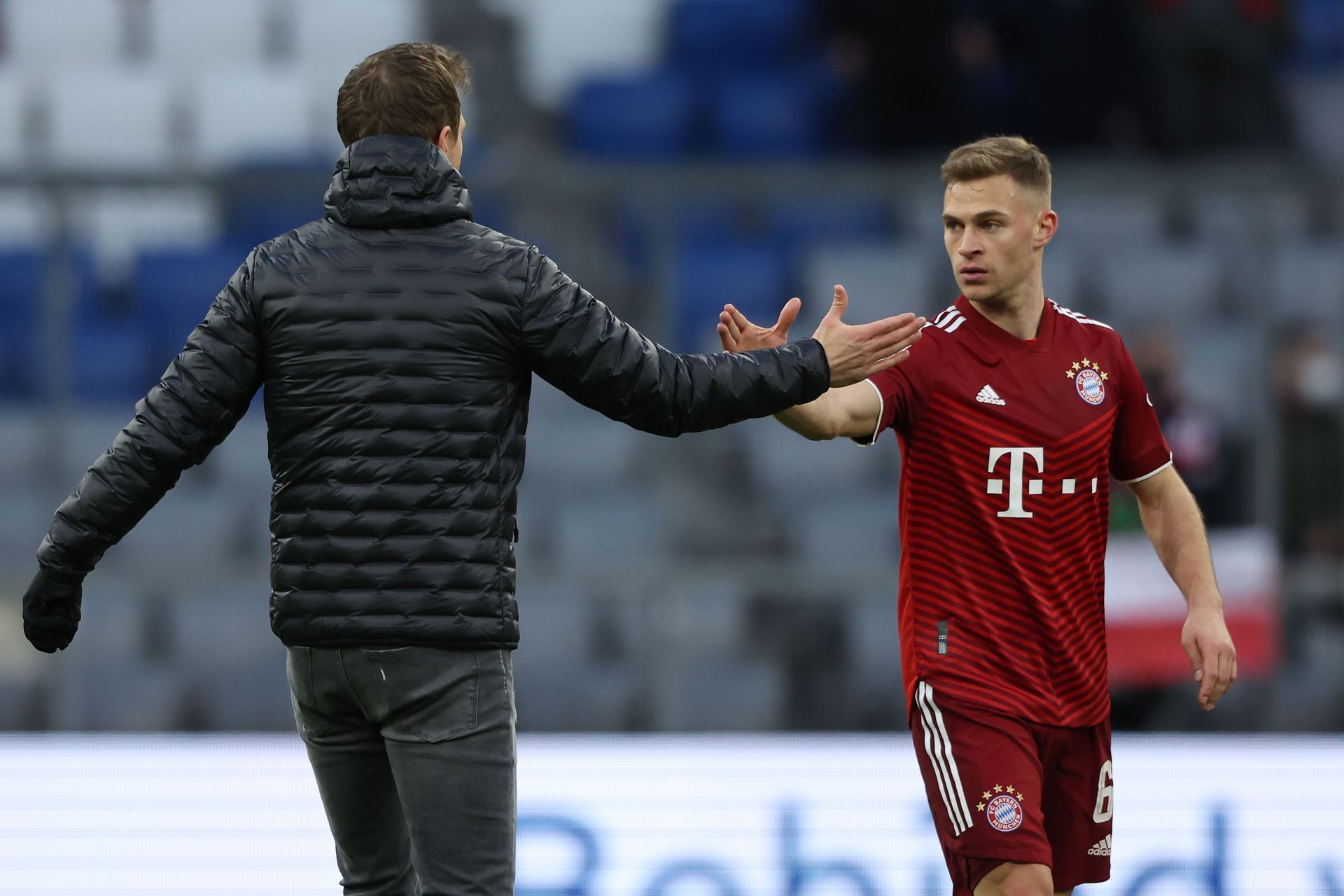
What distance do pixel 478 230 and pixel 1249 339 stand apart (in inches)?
185

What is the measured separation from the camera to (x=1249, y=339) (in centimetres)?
702

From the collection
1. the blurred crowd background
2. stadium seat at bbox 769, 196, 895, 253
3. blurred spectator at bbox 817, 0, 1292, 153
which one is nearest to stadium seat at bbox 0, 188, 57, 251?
the blurred crowd background

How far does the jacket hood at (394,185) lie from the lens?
2996mm

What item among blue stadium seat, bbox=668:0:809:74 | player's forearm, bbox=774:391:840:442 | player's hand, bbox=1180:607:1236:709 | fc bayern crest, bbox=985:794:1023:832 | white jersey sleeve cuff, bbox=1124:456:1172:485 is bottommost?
fc bayern crest, bbox=985:794:1023:832

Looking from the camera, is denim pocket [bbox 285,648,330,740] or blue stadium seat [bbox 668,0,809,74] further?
blue stadium seat [bbox 668,0,809,74]

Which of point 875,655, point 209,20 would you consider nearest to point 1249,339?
point 875,655

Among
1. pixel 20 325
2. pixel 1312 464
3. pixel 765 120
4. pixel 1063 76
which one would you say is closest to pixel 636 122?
pixel 765 120

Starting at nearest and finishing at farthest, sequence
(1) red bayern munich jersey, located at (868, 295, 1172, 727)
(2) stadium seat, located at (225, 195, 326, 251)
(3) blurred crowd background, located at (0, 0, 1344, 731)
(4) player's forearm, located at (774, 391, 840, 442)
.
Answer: (4) player's forearm, located at (774, 391, 840, 442) < (1) red bayern munich jersey, located at (868, 295, 1172, 727) < (3) blurred crowd background, located at (0, 0, 1344, 731) < (2) stadium seat, located at (225, 195, 326, 251)

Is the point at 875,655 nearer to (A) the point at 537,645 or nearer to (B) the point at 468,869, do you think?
(A) the point at 537,645

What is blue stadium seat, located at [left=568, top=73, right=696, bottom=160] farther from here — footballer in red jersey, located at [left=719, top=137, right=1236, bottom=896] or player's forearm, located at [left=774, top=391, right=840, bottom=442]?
player's forearm, located at [left=774, top=391, right=840, bottom=442]

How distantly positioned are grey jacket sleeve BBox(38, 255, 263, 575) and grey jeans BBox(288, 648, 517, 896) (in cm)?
37

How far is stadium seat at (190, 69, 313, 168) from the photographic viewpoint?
28.1 ft

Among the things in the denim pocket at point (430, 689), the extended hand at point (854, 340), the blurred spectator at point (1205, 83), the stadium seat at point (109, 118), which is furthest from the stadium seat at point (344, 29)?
the denim pocket at point (430, 689)

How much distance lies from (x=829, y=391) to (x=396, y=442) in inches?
35.9
